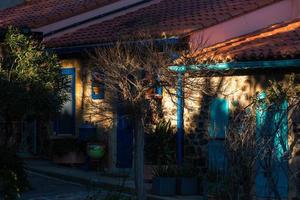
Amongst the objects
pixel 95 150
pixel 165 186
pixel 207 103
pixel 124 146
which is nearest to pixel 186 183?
pixel 165 186

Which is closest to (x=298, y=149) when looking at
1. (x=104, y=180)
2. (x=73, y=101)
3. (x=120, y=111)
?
(x=120, y=111)

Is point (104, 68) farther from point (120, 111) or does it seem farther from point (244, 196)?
point (244, 196)

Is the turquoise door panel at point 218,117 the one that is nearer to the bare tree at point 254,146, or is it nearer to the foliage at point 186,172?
the foliage at point 186,172

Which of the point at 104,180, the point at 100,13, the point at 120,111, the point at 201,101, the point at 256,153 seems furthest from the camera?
the point at 100,13

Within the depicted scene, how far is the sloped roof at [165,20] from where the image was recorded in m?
13.5

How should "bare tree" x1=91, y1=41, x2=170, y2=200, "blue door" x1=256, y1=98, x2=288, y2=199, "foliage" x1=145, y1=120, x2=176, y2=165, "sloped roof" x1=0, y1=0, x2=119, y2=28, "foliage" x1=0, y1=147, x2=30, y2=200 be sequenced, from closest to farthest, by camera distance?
"blue door" x1=256, y1=98, x2=288, y2=199 → "bare tree" x1=91, y1=41, x2=170, y2=200 → "foliage" x1=0, y1=147, x2=30, y2=200 → "foliage" x1=145, y1=120, x2=176, y2=165 → "sloped roof" x1=0, y1=0, x2=119, y2=28

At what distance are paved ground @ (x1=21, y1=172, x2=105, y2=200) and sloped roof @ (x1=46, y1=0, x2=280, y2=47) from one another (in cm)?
304

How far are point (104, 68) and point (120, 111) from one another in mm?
748

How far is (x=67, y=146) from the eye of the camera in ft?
50.1

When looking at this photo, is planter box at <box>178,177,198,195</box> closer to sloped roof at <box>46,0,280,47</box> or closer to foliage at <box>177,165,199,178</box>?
foliage at <box>177,165,199,178</box>

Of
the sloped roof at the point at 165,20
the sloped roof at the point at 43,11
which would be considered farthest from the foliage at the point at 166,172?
the sloped roof at the point at 43,11

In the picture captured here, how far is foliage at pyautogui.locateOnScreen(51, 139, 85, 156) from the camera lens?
15266 mm

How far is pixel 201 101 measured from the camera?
482 inches

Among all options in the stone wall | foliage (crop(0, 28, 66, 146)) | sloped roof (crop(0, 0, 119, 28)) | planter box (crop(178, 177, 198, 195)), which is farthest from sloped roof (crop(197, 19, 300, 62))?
sloped roof (crop(0, 0, 119, 28))
